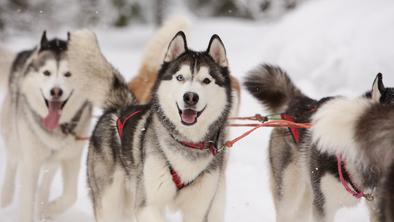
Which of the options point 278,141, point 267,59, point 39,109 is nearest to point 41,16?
point 267,59

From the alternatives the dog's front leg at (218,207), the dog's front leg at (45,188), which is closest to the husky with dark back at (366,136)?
the dog's front leg at (218,207)

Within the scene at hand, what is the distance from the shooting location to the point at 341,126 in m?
2.12

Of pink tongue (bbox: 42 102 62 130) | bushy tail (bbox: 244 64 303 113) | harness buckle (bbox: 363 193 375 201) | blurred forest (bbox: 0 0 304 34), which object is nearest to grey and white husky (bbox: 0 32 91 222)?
pink tongue (bbox: 42 102 62 130)

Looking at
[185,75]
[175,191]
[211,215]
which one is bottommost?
[211,215]

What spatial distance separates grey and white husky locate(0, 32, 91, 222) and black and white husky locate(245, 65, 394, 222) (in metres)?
1.60

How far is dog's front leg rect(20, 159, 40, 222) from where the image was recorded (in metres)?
4.48

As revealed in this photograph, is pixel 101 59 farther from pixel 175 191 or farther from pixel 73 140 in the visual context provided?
pixel 175 191

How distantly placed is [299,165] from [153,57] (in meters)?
2.07

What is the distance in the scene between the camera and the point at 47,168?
15.9 feet

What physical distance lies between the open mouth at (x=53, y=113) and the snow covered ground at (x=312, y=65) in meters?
0.88

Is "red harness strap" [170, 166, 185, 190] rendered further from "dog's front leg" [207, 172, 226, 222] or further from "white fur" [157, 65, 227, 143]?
"dog's front leg" [207, 172, 226, 222]

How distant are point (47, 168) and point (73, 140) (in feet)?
1.37

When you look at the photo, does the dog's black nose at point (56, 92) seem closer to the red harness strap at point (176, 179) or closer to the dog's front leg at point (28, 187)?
the dog's front leg at point (28, 187)

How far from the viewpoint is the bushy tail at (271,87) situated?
415 centimetres
